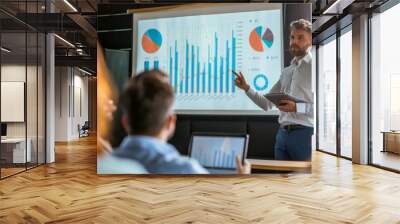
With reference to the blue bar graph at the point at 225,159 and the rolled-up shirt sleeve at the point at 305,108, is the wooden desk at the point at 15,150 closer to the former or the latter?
the rolled-up shirt sleeve at the point at 305,108

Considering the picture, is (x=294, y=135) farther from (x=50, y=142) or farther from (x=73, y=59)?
(x=73, y=59)

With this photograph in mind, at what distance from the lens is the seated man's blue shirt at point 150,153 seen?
3.40 feet

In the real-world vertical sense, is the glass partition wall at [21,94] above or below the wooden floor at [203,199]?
above

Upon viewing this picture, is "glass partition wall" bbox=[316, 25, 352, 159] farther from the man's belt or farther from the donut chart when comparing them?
the donut chart

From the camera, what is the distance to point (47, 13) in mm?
7168

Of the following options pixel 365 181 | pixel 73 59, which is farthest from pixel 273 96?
pixel 73 59

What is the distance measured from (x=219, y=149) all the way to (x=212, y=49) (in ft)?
2.45

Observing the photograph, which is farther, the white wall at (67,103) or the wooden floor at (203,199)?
the white wall at (67,103)

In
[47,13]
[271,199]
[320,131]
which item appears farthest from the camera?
[320,131]

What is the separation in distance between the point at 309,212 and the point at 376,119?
4.36 metres

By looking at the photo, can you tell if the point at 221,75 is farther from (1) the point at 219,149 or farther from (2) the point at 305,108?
(2) the point at 305,108

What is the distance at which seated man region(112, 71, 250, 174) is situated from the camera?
1.00 metres

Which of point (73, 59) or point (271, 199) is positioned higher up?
point (73, 59)

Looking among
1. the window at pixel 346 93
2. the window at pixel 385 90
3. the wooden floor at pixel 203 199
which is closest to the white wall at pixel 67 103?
the wooden floor at pixel 203 199
